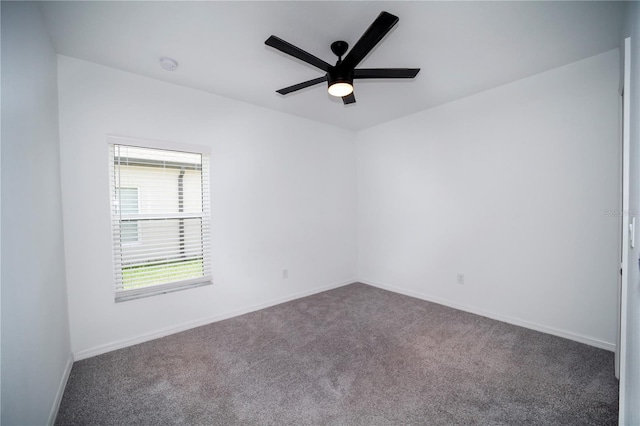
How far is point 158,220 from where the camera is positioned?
9.13 ft

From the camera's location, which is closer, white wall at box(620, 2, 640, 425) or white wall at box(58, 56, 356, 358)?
white wall at box(620, 2, 640, 425)

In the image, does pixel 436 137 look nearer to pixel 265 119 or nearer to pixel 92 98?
pixel 265 119

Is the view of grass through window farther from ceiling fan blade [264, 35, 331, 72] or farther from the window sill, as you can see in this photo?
ceiling fan blade [264, 35, 331, 72]

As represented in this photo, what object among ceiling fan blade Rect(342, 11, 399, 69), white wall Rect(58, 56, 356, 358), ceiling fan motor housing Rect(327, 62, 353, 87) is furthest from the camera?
white wall Rect(58, 56, 356, 358)

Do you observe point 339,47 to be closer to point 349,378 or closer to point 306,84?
point 306,84

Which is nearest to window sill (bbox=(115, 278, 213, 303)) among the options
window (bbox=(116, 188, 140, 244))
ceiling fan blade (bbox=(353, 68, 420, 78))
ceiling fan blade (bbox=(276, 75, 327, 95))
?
window (bbox=(116, 188, 140, 244))

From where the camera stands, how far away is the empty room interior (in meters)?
1.65

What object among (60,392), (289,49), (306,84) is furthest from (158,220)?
(289,49)

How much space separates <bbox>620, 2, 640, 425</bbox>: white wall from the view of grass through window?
3.34 metres

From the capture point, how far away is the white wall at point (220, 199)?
236cm

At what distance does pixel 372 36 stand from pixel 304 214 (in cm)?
269

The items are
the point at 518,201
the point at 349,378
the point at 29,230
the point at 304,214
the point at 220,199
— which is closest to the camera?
the point at 29,230

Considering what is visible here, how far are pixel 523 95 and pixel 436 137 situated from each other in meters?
0.98

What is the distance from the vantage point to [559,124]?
2.62 metres
